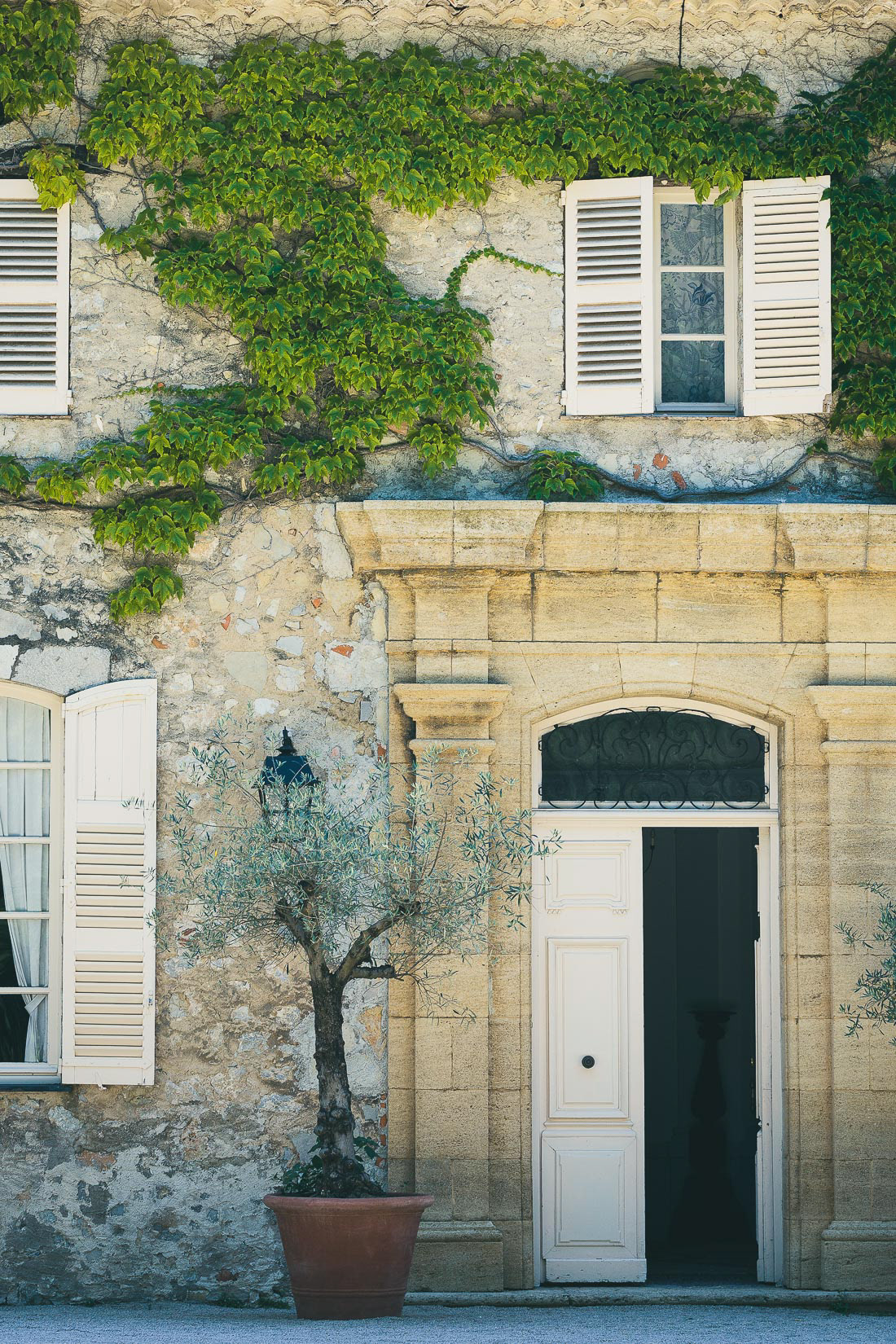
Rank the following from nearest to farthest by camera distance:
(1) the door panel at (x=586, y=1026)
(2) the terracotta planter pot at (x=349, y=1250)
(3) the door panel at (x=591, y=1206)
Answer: (2) the terracotta planter pot at (x=349, y=1250) < (3) the door panel at (x=591, y=1206) < (1) the door panel at (x=586, y=1026)

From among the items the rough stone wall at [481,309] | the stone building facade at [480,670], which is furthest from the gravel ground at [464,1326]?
the rough stone wall at [481,309]

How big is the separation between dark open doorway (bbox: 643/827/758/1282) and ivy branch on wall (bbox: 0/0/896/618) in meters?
3.53

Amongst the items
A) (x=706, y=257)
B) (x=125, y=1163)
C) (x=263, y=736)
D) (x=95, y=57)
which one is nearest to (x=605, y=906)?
(x=263, y=736)

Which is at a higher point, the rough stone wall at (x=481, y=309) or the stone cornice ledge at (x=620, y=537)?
the rough stone wall at (x=481, y=309)

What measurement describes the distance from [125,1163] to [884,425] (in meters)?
4.79

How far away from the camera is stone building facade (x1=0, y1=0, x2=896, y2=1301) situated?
26.7 feet

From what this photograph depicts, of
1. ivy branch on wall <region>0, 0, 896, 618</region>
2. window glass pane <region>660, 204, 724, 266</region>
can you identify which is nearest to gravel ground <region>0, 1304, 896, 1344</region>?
ivy branch on wall <region>0, 0, 896, 618</region>

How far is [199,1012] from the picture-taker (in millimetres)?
8242

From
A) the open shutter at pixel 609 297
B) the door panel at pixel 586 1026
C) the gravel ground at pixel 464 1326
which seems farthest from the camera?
the open shutter at pixel 609 297

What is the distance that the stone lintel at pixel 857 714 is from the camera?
836 centimetres

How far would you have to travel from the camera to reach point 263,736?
27.5 ft

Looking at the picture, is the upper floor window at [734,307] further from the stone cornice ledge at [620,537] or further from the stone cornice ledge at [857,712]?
the stone cornice ledge at [857,712]

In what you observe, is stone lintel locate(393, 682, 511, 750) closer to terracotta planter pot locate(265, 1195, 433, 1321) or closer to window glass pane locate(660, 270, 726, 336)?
window glass pane locate(660, 270, 726, 336)

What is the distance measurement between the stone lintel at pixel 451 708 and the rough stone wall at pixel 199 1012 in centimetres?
20
